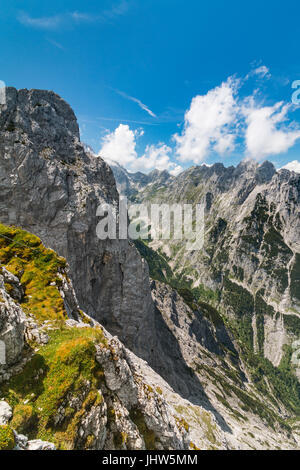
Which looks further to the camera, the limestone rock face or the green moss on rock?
the limestone rock face

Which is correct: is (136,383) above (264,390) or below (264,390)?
above

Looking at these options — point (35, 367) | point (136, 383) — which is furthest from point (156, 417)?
point (35, 367)

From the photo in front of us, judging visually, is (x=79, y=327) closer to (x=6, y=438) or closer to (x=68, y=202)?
(x=6, y=438)

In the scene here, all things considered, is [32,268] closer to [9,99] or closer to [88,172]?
[88,172]

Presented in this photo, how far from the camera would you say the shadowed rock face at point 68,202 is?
4603 cm

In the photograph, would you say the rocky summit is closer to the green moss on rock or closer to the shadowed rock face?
the green moss on rock

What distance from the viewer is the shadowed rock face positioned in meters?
46.0

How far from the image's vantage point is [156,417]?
1453cm

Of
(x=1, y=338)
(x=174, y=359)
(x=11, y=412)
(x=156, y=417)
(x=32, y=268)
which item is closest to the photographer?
(x=11, y=412)

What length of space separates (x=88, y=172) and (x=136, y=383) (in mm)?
53269

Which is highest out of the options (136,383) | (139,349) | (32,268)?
(32,268)

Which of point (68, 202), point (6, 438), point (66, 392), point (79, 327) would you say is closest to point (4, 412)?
point (6, 438)

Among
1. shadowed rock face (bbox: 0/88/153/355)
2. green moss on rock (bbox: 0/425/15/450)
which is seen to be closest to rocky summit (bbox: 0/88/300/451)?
green moss on rock (bbox: 0/425/15/450)

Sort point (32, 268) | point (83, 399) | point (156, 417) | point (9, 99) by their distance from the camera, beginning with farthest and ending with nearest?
point (9, 99) < point (32, 268) < point (156, 417) < point (83, 399)
